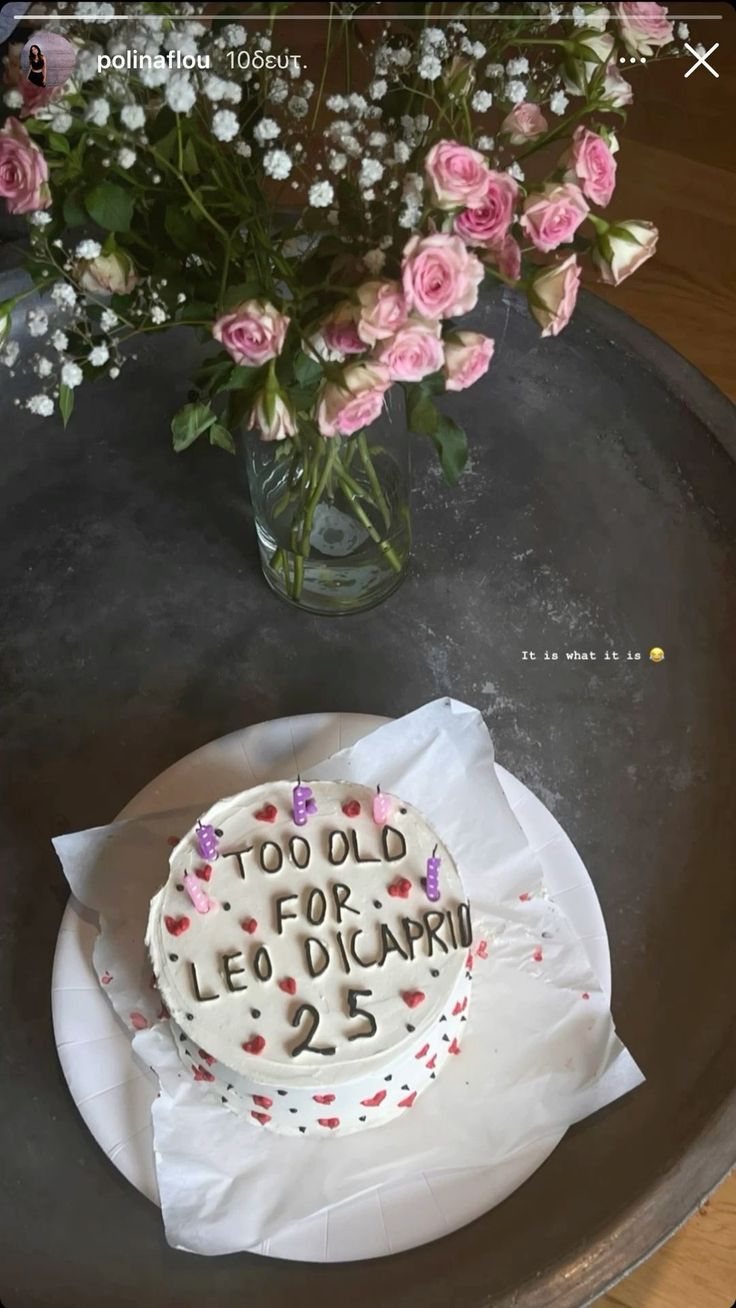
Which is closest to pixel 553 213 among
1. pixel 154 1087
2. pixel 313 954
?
pixel 313 954

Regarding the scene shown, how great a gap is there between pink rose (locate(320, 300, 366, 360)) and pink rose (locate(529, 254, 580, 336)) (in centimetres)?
13

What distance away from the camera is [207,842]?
36.3 inches

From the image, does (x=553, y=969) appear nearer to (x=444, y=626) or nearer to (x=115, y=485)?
(x=444, y=626)

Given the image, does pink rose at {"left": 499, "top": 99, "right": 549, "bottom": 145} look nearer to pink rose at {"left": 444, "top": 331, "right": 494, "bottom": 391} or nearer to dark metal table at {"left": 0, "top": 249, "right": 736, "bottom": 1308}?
pink rose at {"left": 444, "top": 331, "right": 494, "bottom": 391}

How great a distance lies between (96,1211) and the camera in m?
0.88

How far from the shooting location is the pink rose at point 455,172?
698 mm

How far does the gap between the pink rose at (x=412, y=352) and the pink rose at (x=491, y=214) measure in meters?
0.06

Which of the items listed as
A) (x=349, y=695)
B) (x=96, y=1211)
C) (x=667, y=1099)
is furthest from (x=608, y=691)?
(x=96, y=1211)

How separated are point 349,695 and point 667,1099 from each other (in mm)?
450

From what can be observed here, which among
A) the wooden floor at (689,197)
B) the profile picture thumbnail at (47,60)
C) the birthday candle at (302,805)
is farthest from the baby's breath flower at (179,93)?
the wooden floor at (689,197)

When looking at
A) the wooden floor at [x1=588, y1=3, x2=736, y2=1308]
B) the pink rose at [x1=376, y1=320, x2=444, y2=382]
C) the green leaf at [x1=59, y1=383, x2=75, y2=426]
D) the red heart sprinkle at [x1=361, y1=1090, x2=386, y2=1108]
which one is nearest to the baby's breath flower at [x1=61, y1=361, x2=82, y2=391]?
the green leaf at [x1=59, y1=383, x2=75, y2=426]

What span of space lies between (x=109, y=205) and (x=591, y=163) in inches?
12.9

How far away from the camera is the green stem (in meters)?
1.03

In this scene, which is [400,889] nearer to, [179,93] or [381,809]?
[381,809]
